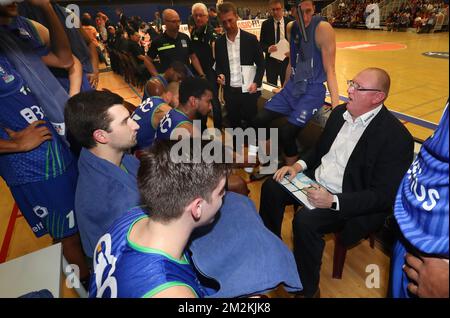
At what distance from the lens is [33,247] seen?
2660 millimetres

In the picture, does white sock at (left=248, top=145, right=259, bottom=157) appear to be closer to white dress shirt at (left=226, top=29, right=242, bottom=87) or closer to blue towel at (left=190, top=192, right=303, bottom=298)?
white dress shirt at (left=226, top=29, right=242, bottom=87)

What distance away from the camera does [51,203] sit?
1.81m

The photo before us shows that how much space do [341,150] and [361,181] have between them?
279 mm

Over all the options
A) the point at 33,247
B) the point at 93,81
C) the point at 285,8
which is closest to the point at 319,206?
the point at 93,81

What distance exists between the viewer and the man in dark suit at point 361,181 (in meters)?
1.77

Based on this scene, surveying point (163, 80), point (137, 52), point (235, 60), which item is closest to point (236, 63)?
point (235, 60)

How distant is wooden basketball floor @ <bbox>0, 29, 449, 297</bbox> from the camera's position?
1991 mm

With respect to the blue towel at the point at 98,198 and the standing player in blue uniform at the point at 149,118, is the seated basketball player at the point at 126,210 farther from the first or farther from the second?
the standing player in blue uniform at the point at 149,118

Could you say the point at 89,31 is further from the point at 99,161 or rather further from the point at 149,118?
the point at 99,161

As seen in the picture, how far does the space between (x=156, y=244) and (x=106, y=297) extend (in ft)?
0.72

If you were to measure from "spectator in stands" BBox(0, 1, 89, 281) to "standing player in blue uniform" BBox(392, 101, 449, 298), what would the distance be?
196 centimetres

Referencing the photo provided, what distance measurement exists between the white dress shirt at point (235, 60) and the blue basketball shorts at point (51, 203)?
8.15 ft

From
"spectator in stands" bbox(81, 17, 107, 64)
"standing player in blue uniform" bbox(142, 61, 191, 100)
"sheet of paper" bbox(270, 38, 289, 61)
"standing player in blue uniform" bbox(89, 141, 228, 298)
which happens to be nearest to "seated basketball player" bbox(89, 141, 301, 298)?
"standing player in blue uniform" bbox(89, 141, 228, 298)

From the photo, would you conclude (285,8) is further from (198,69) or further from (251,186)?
(251,186)
